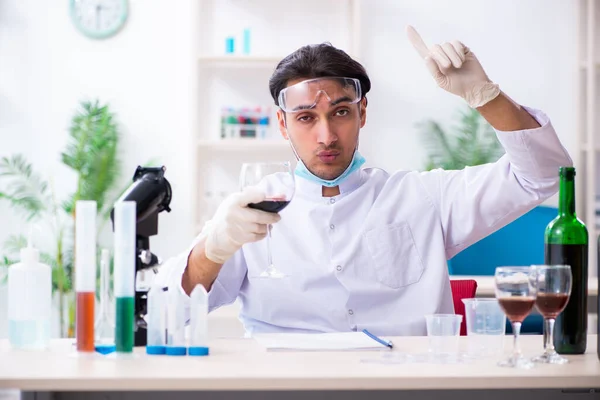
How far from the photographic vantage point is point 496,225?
222cm

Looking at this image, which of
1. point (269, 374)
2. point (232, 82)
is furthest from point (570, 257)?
point (232, 82)

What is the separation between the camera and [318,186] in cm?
226

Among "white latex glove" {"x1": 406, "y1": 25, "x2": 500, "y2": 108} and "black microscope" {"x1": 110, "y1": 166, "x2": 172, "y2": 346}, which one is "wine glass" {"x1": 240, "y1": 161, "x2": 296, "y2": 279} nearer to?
"black microscope" {"x1": 110, "y1": 166, "x2": 172, "y2": 346}

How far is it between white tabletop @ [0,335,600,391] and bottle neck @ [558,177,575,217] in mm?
264

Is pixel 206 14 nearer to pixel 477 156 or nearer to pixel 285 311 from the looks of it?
pixel 477 156

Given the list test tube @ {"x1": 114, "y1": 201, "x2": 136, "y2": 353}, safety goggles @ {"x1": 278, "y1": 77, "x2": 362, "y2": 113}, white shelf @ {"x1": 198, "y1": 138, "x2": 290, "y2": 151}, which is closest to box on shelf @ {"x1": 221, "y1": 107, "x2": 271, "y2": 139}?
white shelf @ {"x1": 198, "y1": 138, "x2": 290, "y2": 151}

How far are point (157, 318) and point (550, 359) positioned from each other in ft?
2.32

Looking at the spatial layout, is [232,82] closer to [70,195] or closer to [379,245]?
[70,195]

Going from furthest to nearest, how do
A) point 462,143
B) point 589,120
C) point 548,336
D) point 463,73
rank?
point 462,143 → point 589,120 → point 463,73 → point 548,336

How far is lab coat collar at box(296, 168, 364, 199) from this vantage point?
2260 mm

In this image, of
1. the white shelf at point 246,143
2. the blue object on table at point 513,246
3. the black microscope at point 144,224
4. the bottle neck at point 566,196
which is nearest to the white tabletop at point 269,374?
the black microscope at point 144,224

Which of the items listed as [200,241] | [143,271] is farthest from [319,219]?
[143,271]

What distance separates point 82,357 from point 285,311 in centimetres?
77

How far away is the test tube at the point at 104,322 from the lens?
146cm
